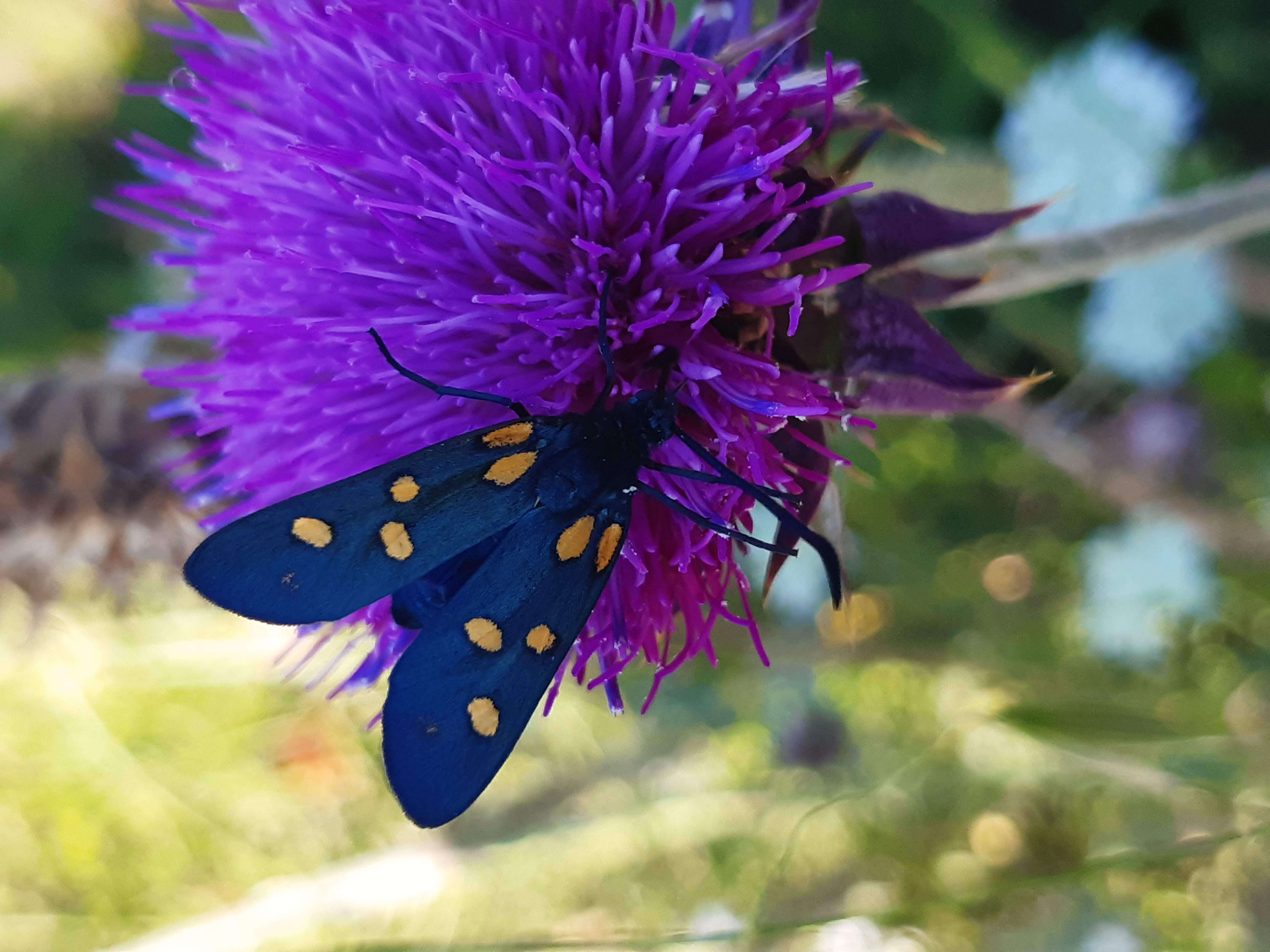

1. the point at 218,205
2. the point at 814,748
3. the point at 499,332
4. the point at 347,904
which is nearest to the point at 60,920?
the point at 347,904

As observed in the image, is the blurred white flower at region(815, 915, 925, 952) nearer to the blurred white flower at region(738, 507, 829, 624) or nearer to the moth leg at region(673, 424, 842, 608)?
the blurred white flower at region(738, 507, 829, 624)

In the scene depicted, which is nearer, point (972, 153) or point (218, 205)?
point (218, 205)

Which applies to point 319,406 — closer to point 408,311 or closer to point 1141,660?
point 408,311

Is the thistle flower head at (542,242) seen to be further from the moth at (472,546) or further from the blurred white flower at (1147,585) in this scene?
the blurred white flower at (1147,585)

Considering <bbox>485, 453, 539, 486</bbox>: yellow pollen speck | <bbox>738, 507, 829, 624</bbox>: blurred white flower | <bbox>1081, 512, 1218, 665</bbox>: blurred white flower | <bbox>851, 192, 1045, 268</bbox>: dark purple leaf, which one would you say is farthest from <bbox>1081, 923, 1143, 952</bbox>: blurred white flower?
<bbox>485, 453, 539, 486</bbox>: yellow pollen speck

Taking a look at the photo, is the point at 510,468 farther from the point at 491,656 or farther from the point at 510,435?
the point at 491,656
